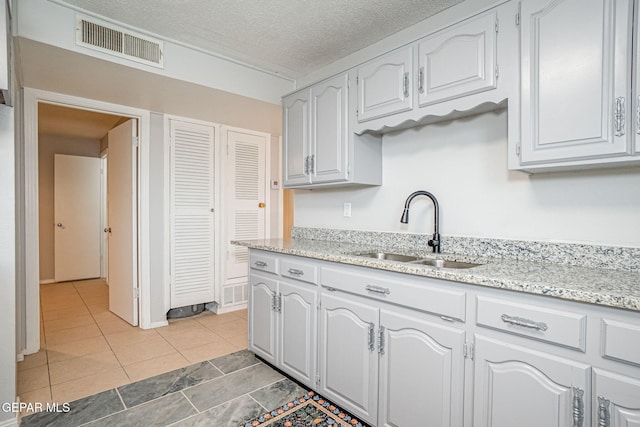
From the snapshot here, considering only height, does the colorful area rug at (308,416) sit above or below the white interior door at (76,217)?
below

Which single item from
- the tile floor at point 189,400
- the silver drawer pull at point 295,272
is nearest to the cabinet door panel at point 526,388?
the silver drawer pull at point 295,272

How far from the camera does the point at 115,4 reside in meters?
2.11

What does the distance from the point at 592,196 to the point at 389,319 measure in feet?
3.53

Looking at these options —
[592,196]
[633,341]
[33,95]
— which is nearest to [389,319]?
[633,341]

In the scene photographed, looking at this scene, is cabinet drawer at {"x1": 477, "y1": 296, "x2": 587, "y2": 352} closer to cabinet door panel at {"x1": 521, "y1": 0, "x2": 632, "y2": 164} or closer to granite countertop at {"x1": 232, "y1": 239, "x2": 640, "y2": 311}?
granite countertop at {"x1": 232, "y1": 239, "x2": 640, "y2": 311}

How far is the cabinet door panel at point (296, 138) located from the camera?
2625 mm

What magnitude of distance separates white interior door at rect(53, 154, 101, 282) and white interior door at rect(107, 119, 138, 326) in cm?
224

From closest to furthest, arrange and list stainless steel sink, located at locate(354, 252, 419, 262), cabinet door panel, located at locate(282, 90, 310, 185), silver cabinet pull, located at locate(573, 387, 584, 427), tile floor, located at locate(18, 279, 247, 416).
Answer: silver cabinet pull, located at locate(573, 387, 584, 427) < stainless steel sink, located at locate(354, 252, 419, 262) < tile floor, located at locate(18, 279, 247, 416) < cabinet door panel, located at locate(282, 90, 310, 185)

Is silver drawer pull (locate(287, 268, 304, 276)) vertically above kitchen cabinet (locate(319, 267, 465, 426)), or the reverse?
silver drawer pull (locate(287, 268, 304, 276))

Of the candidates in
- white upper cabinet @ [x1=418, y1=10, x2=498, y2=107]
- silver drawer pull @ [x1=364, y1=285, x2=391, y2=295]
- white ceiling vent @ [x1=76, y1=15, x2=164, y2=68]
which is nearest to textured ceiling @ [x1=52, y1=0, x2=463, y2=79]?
white ceiling vent @ [x1=76, y1=15, x2=164, y2=68]

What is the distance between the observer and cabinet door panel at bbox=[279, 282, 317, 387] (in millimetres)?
2076

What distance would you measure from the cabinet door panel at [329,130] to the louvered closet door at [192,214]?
63.9 inches

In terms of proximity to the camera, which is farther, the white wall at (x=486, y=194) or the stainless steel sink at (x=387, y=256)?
the stainless steel sink at (x=387, y=256)

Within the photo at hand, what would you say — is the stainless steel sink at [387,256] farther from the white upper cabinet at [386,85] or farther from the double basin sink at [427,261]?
the white upper cabinet at [386,85]
